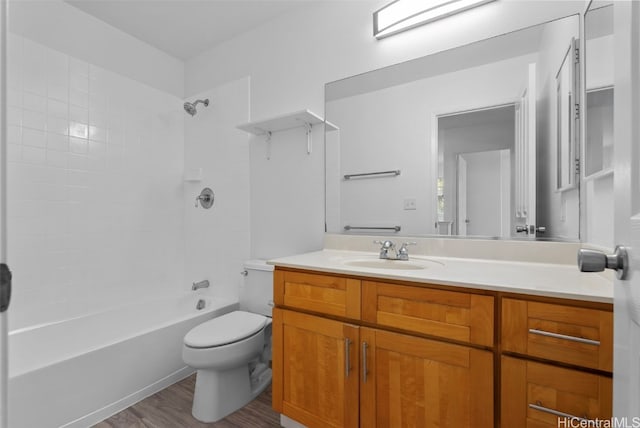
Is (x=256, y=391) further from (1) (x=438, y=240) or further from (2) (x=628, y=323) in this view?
(2) (x=628, y=323)

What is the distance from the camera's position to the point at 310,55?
1.96 metres

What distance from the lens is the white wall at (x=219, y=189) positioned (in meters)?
2.30

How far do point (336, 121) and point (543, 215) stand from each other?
120cm

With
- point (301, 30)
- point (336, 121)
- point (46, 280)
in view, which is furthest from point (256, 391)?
point (301, 30)

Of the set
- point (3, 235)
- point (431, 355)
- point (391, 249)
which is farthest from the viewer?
point (391, 249)

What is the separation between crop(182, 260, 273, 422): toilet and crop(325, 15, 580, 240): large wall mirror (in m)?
0.78

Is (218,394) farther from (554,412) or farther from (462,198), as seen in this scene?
(462,198)

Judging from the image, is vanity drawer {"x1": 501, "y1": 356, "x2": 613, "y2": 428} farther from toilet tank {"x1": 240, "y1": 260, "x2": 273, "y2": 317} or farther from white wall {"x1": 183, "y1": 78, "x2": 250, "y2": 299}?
white wall {"x1": 183, "y1": 78, "x2": 250, "y2": 299}

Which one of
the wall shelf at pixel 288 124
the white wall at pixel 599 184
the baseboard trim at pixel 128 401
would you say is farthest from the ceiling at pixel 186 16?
the baseboard trim at pixel 128 401

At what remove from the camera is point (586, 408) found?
799 millimetres

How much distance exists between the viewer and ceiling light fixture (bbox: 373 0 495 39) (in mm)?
1490

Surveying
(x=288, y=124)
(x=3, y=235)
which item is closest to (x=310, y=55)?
(x=288, y=124)

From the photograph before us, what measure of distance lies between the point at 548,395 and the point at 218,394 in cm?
143

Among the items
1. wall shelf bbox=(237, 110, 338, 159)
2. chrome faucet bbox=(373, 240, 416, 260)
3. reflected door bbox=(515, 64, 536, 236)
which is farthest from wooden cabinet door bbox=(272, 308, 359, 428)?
wall shelf bbox=(237, 110, 338, 159)
